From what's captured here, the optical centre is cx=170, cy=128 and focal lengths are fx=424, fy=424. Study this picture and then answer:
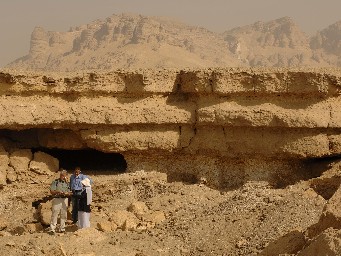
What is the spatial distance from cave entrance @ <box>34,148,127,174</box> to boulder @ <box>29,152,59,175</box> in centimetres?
96

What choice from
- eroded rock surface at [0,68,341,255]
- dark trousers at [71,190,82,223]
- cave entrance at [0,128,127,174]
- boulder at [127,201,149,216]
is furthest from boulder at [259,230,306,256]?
cave entrance at [0,128,127,174]

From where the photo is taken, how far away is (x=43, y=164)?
9.74 meters

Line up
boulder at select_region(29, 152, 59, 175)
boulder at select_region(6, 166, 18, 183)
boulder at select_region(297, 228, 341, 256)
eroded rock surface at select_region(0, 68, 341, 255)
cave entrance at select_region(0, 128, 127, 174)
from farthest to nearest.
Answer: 1. cave entrance at select_region(0, 128, 127, 174)
2. boulder at select_region(29, 152, 59, 175)
3. boulder at select_region(6, 166, 18, 183)
4. eroded rock surface at select_region(0, 68, 341, 255)
5. boulder at select_region(297, 228, 341, 256)

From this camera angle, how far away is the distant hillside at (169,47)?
150 feet

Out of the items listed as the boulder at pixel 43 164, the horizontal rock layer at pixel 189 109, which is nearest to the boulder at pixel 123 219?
the horizontal rock layer at pixel 189 109

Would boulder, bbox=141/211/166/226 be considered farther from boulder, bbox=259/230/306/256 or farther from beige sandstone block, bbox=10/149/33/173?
beige sandstone block, bbox=10/149/33/173

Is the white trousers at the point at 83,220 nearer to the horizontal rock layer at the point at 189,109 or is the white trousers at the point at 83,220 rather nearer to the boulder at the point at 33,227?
the boulder at the point at 33,227

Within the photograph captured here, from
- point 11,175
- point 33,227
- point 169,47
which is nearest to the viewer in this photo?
point 33,227

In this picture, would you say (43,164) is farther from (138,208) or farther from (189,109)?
(189,109)

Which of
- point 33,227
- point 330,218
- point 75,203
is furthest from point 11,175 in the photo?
point 330,218

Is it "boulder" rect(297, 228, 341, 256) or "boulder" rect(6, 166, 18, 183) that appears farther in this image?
"boulder" rect(6, 166, 18, 183)

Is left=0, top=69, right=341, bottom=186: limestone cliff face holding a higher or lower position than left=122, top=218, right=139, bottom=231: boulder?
higher

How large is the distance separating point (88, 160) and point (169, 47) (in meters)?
36.4

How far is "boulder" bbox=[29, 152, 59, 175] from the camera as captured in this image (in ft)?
31.6
